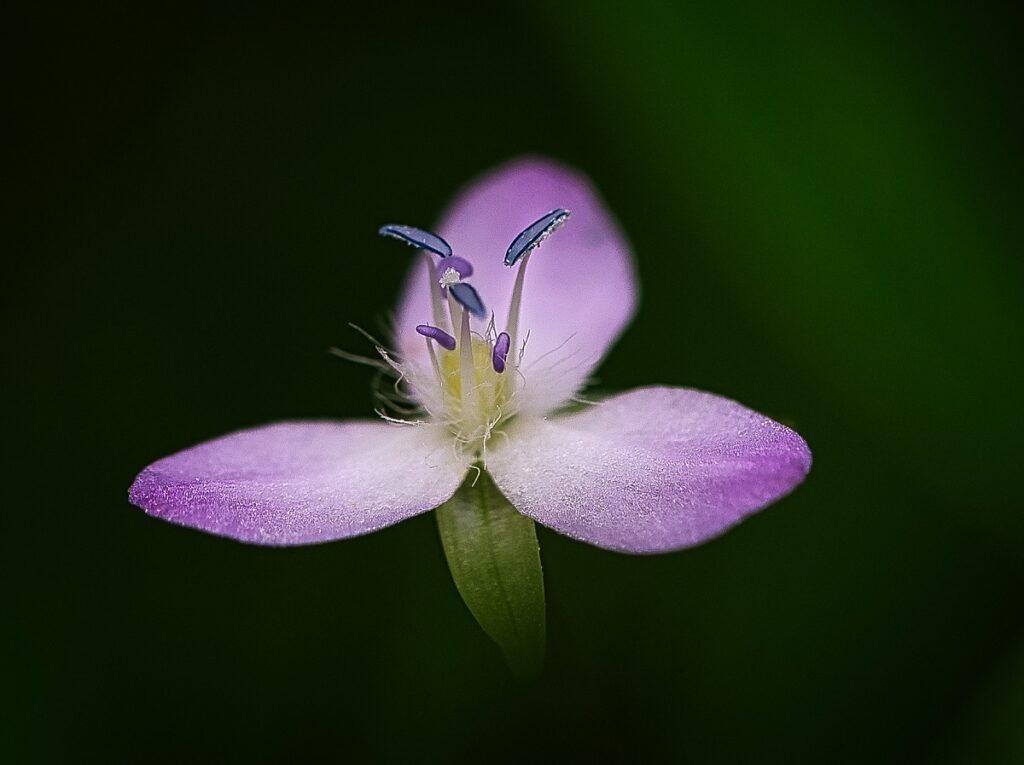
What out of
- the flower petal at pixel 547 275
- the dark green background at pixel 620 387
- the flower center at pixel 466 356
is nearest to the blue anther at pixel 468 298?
the flower center at pixel 466 356

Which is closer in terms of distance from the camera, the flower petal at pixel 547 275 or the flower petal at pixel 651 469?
the flower petal at pixel 651 469

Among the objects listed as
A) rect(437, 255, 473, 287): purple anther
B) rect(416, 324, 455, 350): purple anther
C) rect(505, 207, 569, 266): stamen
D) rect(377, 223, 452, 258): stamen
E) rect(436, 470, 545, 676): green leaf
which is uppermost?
rect(377, 223, 452, 258): stamen

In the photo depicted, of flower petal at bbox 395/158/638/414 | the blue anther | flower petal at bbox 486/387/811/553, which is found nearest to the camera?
flower petal at bbox 486/387/811/553

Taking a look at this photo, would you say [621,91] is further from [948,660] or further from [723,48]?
[948,660]

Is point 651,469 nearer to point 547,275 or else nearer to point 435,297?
point 435,297

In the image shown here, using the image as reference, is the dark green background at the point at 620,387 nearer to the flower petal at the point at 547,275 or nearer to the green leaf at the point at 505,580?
the green leaf at the point at 505,580

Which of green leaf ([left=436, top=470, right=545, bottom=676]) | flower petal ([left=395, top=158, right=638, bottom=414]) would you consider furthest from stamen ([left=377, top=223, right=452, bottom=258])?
green leaf ([left=436, top=470, right=545, bottom=676])

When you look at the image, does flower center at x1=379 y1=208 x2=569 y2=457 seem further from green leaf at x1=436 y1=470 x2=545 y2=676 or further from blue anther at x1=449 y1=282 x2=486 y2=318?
green leaf at x1=436 y1=470 x2=545 y2=676
